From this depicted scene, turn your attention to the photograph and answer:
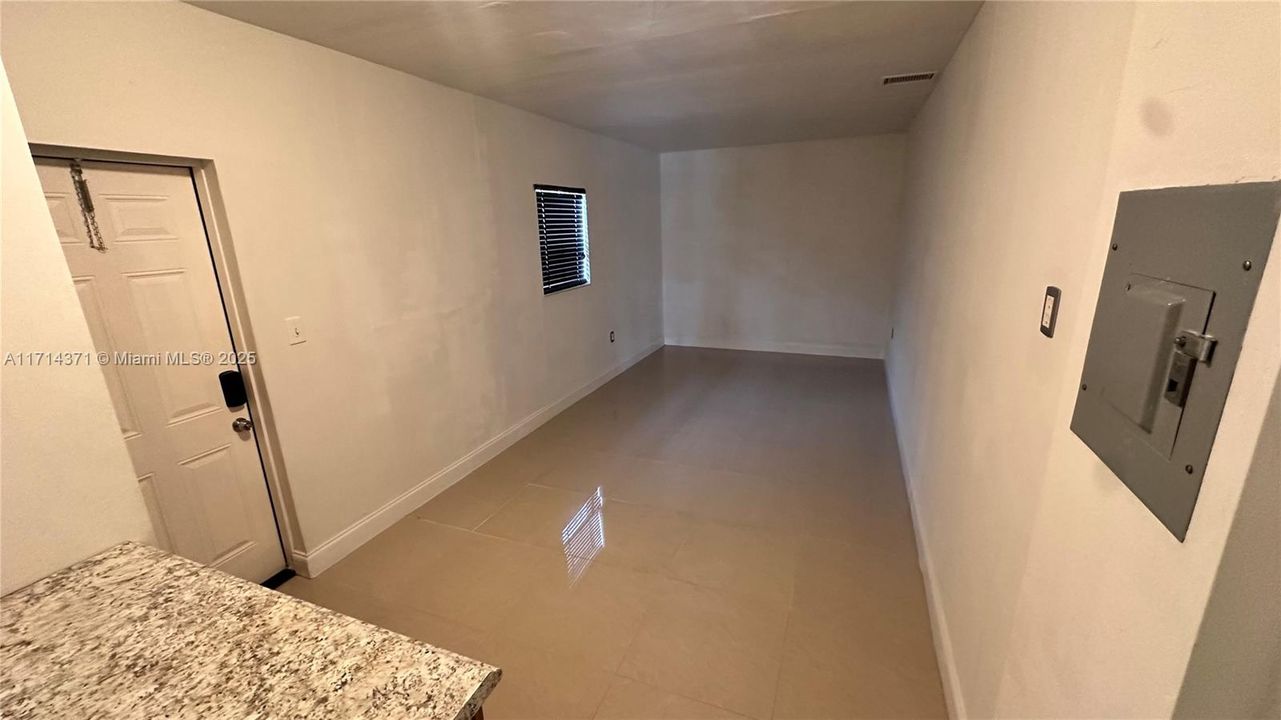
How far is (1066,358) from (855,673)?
4.74ft

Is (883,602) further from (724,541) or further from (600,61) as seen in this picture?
(600,61)

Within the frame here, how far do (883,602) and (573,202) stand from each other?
3.84 meters

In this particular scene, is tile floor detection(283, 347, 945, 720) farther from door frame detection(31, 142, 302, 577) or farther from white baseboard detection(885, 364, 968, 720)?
door frame detection(31, 142, 302, 577)

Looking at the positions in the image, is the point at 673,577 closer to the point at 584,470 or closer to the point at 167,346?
the point at 584,470

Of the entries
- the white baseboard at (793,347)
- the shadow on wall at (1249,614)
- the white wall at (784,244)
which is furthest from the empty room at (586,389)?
the white baseboard at (793,347)

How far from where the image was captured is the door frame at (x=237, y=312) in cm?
187

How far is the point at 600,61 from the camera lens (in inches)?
101

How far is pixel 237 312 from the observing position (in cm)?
216

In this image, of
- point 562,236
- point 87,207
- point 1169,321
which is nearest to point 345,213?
point 87,207

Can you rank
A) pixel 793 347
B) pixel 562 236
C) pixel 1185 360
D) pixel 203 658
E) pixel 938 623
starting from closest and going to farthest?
pixel 1185 360
pixel 203 658
pixel 938 623
pixel 562 236
pixel 793 347

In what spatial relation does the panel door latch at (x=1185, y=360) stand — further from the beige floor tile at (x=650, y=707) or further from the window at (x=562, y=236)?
the window at (x=562, y=236)

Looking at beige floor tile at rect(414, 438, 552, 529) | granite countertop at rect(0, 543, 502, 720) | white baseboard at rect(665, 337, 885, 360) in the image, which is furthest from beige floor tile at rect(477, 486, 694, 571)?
white baseboard at rect(665, 337, 885, 360)

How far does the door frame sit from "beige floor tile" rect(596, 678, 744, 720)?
171cm

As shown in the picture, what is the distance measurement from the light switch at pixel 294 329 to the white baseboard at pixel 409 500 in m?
1.05
